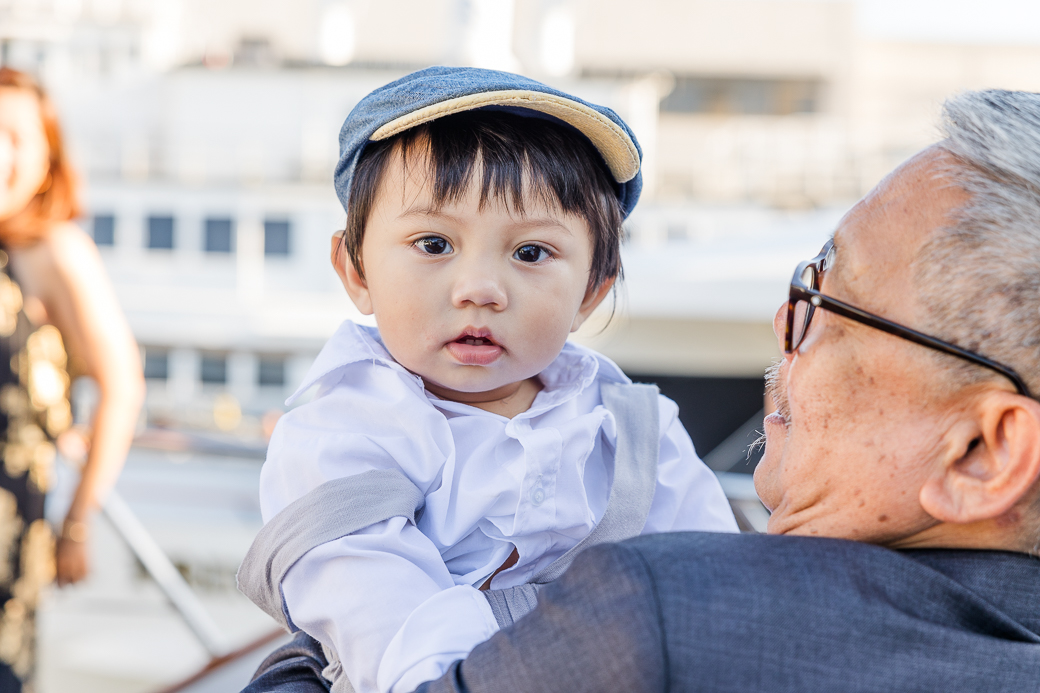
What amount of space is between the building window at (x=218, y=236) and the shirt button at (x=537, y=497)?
11643 mm

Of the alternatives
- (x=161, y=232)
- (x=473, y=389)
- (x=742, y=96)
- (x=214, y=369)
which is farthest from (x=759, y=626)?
(x=742, y=96)

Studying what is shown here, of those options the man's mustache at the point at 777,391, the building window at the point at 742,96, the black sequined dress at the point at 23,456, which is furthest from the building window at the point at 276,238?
the building window at the point at 742,96

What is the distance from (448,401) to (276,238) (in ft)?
37.0

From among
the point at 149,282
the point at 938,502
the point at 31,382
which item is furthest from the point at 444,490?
the point at 149,282

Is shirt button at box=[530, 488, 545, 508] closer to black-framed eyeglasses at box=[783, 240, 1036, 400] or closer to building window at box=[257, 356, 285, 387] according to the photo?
black-framed eyeglasses at box=[783, 240, 1036, 400]

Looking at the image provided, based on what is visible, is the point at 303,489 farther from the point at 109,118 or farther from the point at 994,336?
the point at 109,118

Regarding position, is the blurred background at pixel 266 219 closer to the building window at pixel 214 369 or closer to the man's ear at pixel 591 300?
the building window at pixel 214 369

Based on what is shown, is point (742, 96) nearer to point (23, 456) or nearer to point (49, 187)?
point (49, 187)

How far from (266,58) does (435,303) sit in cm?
1390

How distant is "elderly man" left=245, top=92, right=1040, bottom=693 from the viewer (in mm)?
680

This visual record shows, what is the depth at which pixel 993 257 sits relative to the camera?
73cm

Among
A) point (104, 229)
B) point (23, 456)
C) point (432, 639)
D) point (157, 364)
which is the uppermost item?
point (432, 639)

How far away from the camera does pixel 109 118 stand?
13352 mm

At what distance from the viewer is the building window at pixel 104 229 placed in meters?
11.9
